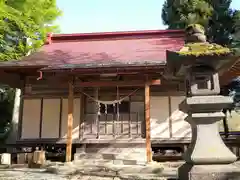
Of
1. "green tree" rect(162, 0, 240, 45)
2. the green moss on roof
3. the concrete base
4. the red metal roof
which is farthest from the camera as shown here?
"green tree" rect(162, 0, 240, 45)

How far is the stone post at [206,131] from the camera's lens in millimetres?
4648

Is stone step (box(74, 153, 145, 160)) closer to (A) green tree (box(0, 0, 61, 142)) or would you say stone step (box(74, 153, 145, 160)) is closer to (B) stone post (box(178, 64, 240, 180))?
(B) stone post (box(178, 64, 240, 180))

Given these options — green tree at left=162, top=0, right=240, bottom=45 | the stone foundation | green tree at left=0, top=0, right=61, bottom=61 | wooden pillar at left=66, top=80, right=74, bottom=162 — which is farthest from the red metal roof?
the stone foundation

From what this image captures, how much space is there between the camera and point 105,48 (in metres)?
13.4

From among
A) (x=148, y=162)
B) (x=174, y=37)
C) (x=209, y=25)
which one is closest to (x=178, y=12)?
(x=209, y=25)

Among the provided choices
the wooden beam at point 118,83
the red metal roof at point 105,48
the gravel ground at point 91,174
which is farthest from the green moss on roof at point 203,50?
the wooden beam at point 118,83

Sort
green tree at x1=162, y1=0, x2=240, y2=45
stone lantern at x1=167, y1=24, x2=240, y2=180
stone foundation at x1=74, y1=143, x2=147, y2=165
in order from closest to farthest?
stone lantern at x1=167, y1=24, x2=240, y2=180 → stone foundation at x1=74, y1=143, x2=147, y2=165 → green tree at x1=162, y1=0, x2=240, y2=45

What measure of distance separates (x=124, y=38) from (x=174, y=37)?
283 centimetres

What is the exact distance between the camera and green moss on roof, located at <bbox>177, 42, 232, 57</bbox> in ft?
16.1

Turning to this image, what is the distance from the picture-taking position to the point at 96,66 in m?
9.54

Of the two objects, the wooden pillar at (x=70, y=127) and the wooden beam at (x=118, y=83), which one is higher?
the wooden beam at (x=118, y=83)

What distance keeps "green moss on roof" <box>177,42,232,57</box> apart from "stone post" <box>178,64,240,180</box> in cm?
36

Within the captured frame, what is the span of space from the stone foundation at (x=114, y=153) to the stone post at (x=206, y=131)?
4260 millimetres

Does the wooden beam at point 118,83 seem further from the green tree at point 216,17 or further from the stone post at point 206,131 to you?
the green tree at point 216,17
